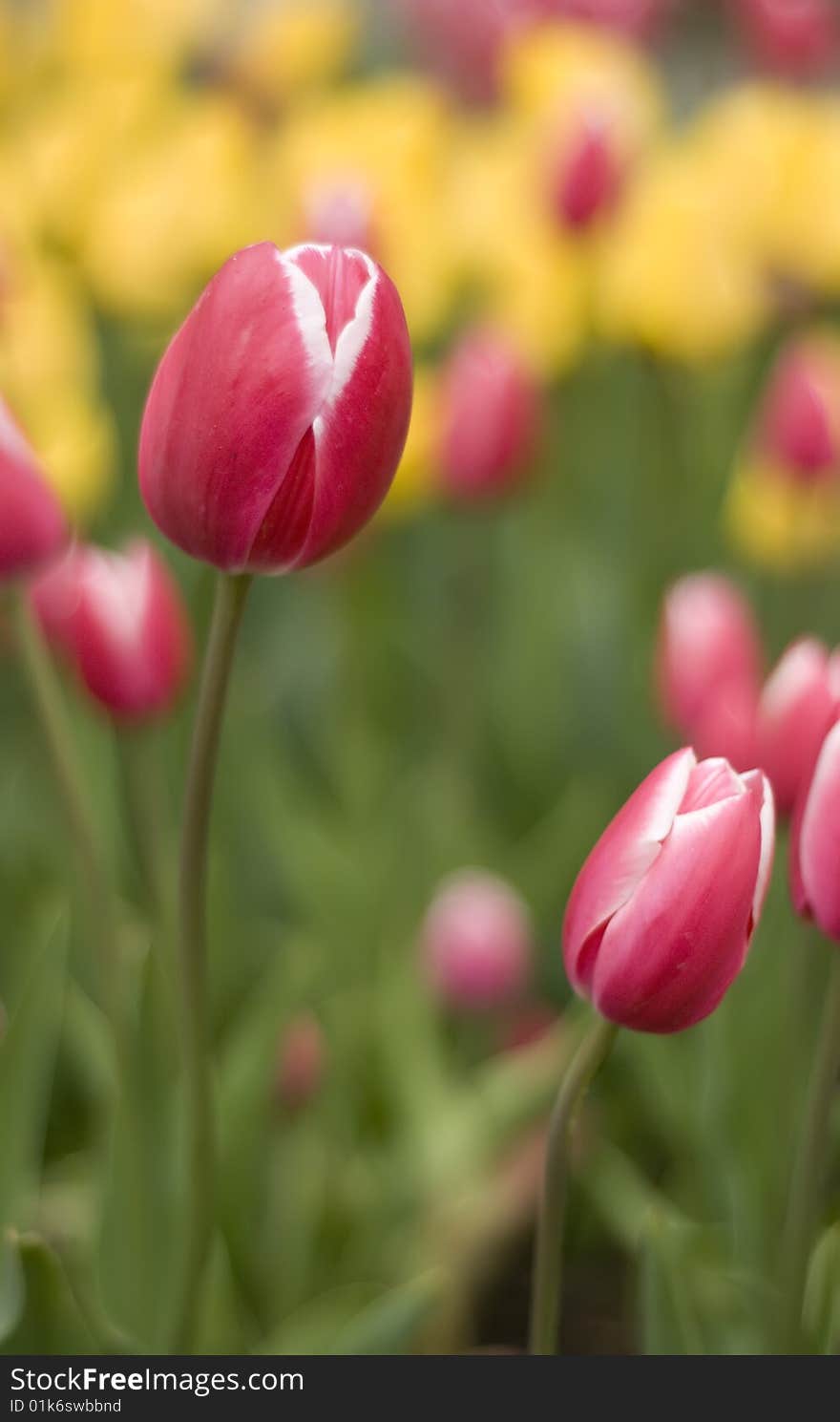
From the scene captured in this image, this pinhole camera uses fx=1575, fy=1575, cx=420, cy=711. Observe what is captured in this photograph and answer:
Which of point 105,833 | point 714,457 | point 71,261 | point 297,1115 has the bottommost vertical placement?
point 297,1115

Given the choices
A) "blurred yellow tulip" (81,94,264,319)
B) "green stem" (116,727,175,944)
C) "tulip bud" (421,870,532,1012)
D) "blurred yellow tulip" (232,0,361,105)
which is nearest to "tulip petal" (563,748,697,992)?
"green stem" (116,727,175,944)

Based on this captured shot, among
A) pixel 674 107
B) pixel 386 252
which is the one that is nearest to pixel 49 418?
pixel 386 252

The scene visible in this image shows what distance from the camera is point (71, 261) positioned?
1.15 m

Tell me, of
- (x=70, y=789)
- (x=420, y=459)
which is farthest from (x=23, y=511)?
(x=420, y=459)

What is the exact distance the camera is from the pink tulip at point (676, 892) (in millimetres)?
329

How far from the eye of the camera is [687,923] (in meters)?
0.33

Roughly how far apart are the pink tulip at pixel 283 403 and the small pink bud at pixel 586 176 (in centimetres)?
63

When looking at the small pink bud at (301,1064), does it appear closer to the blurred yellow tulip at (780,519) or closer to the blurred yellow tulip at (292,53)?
the blurred yellow tulip at (780,519)

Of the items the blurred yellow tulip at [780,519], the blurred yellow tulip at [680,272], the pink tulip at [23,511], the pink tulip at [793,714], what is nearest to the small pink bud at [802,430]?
the blurred yellow tulip at [780,519]

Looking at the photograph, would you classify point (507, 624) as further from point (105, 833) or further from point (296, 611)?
point (105, 833)

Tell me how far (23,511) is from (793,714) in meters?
0.21

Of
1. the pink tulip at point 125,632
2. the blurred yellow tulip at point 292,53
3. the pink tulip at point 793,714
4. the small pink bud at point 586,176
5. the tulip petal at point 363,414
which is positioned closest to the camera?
the tulip petal at point 363,414

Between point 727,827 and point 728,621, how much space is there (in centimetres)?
25

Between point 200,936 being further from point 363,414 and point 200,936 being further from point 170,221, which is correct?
point 170,221
